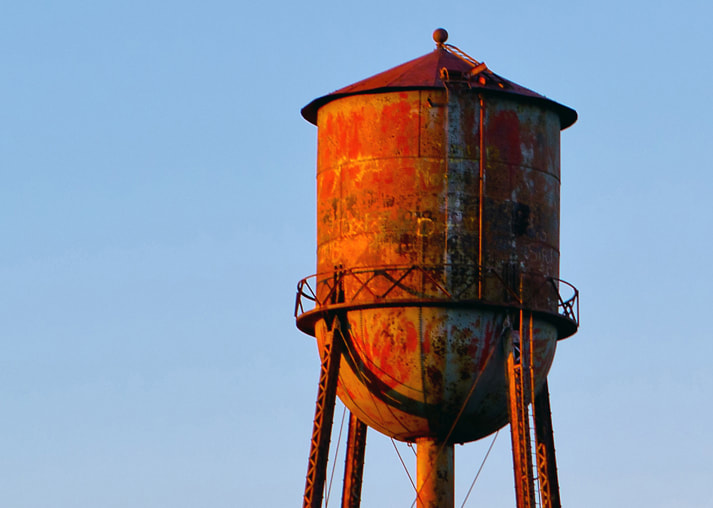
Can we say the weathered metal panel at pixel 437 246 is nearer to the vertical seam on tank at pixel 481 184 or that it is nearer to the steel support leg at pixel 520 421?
the vertical seam on tank at pixel 481 184

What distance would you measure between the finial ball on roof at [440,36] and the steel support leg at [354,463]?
823cm

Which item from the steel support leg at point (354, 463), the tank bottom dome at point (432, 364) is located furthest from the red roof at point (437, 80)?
the steel support leg at point (354, 463)

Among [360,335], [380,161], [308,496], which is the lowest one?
[308,496]

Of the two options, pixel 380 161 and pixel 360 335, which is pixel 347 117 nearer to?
pixel 380 161

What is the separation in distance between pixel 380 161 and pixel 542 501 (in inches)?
310

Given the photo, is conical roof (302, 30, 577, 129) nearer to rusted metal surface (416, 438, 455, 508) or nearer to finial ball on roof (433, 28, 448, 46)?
finial ball on roof (433, 28, 448, 46)

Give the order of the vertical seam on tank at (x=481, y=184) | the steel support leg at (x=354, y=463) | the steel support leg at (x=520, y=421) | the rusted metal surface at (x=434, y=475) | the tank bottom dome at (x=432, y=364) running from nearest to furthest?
the steel support leg at (x=520, y=421) → the tank bottom dome at (x=432, y=364) → the vertical seam on tank at (x=481, y=184) → the rusted metal surface at (x=434, y=475) → the steel support leg at (x=354, y=463)

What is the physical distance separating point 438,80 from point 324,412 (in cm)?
719

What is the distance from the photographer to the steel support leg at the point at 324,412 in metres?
47.9

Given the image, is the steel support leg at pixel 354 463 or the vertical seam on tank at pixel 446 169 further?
the steel support leg at pixel 354 463

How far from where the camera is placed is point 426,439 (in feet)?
162

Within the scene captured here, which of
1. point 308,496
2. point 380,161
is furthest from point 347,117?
point 308,496

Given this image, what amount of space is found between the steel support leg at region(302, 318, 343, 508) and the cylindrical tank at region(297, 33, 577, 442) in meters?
0.37

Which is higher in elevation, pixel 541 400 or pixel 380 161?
pixel 380 161
